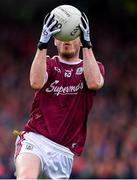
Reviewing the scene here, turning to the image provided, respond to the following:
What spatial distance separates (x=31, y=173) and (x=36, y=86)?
0.84m

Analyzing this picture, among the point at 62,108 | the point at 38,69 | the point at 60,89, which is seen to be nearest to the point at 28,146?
the point at 62,108

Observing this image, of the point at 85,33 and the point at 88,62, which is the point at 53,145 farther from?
the point at 85,33

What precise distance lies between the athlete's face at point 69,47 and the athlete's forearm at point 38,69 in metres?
0.25

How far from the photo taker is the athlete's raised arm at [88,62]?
8.99 metres

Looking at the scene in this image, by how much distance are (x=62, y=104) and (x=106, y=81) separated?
959cm

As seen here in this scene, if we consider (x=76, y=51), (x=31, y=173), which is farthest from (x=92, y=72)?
(x=31, y=173)

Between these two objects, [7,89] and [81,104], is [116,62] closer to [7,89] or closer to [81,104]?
[7,89]

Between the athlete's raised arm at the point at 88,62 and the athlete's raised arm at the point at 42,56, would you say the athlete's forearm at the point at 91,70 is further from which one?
the athlete's raised arm at the point at 42,56

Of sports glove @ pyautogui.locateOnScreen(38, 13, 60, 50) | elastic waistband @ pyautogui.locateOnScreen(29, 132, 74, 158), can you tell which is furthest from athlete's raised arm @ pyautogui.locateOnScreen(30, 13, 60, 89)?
elastic waistband @ pyautogui.locateOnScreen(29, 132, 74, 158)

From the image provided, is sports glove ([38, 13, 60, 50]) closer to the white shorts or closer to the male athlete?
the male athlete

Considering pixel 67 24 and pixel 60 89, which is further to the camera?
pixel 60 89

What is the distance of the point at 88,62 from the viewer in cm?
904

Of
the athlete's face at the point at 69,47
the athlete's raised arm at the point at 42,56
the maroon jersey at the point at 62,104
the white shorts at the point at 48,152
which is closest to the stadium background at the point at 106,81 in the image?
the white shorts at the point at 48,152

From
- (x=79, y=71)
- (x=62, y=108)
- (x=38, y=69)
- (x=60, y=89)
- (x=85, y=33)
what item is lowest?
(x=62, y=108)
